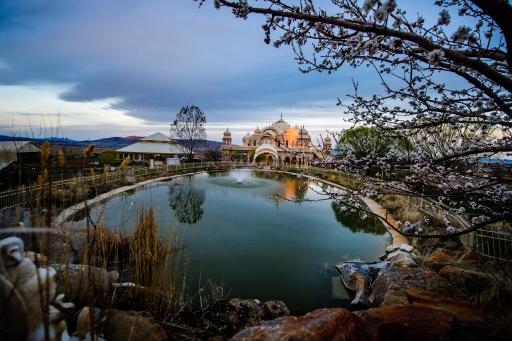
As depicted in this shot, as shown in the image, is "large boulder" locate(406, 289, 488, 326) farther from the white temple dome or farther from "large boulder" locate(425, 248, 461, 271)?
the white temple dome

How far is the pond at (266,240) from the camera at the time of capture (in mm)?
5051

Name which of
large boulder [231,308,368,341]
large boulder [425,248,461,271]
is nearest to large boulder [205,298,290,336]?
large boulder [231,308,368,341]

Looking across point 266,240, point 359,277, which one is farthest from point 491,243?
point 266,240

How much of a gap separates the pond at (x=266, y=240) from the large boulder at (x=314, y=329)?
48.0 inches

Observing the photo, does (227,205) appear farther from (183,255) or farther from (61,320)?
(61,320)

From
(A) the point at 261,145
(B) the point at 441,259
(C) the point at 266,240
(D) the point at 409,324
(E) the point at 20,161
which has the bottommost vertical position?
(C) the point at 266,240

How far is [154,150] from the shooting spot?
3297 centimetres

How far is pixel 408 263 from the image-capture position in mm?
4984

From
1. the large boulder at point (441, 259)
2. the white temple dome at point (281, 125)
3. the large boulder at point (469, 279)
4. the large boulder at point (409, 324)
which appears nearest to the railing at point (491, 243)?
the large boulder at point (441, 259)

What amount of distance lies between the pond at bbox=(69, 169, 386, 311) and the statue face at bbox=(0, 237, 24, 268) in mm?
1084

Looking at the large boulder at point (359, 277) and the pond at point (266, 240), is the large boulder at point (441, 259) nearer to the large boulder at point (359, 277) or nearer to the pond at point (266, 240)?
the large boulder at point (359, 277)

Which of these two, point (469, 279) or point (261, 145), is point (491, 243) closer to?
point (469, 279)

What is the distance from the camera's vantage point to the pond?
505 cm

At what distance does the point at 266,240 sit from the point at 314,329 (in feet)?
19.0
